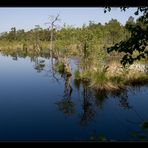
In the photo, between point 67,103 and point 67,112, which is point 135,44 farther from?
point 67,103

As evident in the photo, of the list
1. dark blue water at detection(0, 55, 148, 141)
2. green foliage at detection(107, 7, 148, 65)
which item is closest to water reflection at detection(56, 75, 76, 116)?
dark blue water at detection(0, 55, 148, 141)

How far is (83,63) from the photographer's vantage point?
17.3 meters

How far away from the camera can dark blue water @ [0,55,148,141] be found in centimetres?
971

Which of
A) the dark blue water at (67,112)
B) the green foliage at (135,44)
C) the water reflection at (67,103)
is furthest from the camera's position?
the water reflection at (67,103)

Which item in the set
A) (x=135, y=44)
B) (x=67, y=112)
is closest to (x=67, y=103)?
(x=67, y=112)

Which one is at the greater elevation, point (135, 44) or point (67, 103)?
point (135, 44)

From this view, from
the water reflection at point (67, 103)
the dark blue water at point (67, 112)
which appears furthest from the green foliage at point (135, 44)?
the water reflection at point (67, 103)

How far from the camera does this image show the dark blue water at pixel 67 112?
9711 millimetres

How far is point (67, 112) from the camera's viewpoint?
11.7 metres

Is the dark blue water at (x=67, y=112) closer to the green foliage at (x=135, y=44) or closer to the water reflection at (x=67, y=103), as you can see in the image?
the water reflection at (x=67, y=103)

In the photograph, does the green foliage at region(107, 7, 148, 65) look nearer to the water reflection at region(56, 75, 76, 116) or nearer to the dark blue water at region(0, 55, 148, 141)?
the dark blue water at region(0, 55, 148, 141)
